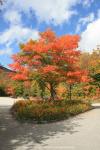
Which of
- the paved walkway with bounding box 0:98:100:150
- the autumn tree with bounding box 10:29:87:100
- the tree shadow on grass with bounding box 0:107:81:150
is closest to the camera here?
the paved walkway with bounding box 0:98:100:150

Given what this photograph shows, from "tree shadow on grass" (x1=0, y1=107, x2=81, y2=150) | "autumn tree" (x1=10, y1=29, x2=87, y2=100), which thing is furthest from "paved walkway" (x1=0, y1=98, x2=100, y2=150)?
"autumn tree" (x1=10, y1=29, x2=87, y2=100)

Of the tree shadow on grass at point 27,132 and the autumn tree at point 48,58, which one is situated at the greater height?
the autumn tree at point 48,58

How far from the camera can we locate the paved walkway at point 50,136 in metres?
13.1

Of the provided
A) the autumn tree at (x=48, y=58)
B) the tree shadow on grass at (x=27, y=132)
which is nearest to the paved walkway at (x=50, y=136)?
the tree shadow on grass at (x=27, y=132)

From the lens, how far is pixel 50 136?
15383mm

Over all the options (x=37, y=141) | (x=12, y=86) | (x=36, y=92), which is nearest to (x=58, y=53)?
(x=37, y=141)

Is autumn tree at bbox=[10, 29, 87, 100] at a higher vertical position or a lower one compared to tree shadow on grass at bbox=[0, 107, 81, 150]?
higher

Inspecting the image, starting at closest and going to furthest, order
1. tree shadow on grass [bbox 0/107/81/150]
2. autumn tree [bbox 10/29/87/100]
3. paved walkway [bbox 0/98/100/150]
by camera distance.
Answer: paved walkway [bbox 0/98/100/150] < tree shadow on grass [bbox 0/107/81/150] < autumn tree [bbox 10/29/87/100]

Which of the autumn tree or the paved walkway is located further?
the autumn tree

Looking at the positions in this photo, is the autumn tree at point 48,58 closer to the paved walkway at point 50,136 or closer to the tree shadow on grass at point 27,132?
the tree shadow on grass at point 27,132

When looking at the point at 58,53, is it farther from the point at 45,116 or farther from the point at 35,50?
the point at 45,116

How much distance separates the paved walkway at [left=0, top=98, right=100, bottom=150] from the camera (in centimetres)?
1307

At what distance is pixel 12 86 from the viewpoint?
55.3 m

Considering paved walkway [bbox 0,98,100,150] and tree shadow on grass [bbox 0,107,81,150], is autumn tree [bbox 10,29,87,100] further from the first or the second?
paved walkway [bbox 0,98,100,150]
